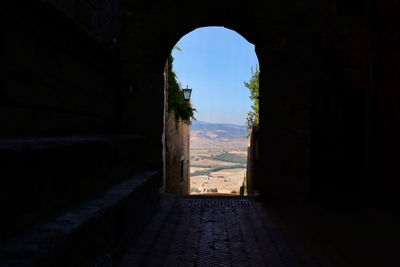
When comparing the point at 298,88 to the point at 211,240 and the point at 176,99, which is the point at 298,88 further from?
the point at 176,99

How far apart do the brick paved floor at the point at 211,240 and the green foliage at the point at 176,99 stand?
4712 millimetres

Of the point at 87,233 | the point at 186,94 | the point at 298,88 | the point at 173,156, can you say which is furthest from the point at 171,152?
the point at 87,233

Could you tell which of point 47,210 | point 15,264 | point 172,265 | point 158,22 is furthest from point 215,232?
point 158,22

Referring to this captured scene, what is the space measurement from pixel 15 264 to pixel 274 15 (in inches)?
191

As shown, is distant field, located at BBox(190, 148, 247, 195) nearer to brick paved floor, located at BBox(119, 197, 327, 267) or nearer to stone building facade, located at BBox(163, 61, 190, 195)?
stone building facade, located at BBox(163, 61, 190, 195)

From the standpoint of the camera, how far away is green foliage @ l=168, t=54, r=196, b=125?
312 inches

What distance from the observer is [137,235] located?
284 cm

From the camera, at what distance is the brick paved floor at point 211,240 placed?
238cm

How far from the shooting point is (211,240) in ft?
9.32

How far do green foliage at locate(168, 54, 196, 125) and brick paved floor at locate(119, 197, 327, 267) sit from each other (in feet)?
15.5

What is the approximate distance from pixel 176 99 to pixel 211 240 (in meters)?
6.29

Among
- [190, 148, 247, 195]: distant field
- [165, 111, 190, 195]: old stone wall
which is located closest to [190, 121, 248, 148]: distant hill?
[190, 148, 247, 195]: distant field

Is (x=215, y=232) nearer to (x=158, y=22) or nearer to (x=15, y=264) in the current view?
(x=15, y=264)

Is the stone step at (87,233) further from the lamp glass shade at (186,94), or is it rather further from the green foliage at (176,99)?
the lamp glass shade at (186,94)
